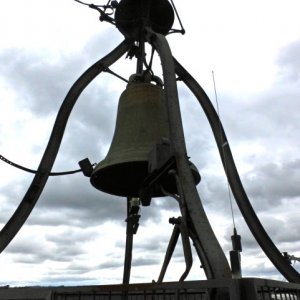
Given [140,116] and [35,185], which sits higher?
[140,116]

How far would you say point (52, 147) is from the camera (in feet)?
20.6

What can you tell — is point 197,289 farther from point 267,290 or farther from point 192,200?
point 192,200

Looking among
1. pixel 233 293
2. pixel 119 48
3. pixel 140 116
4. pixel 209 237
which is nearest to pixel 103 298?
pixel 209 237

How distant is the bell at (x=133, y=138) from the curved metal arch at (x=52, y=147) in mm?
757

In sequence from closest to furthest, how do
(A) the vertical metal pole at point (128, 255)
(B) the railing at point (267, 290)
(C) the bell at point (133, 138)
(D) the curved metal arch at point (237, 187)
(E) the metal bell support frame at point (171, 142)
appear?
(B) the railing at point (267, 290)
(E) the metal bell support frame at point (171, 142)
(C) the bell at point (133, 138)
(D) the curved metal arch at point (237, 187)
(A) the vertical metal pole at point (128, 255)

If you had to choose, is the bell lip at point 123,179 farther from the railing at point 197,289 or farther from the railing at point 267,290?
the railing at point 267,290

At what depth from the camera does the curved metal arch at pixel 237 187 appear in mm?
5500

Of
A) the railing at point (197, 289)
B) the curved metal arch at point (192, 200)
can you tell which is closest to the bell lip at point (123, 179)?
the curved metal arch at point (192, 200)

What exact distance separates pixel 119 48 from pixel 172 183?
2997mm

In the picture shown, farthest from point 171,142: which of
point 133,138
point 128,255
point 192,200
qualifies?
point 128,255

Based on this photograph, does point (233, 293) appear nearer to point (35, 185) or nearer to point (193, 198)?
point (193, 198)

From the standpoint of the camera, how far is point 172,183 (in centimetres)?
523

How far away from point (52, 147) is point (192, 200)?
2.83 meters

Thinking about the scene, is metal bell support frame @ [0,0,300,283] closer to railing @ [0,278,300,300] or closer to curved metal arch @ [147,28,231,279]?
curved metal arch @ [147,28,231,279]
